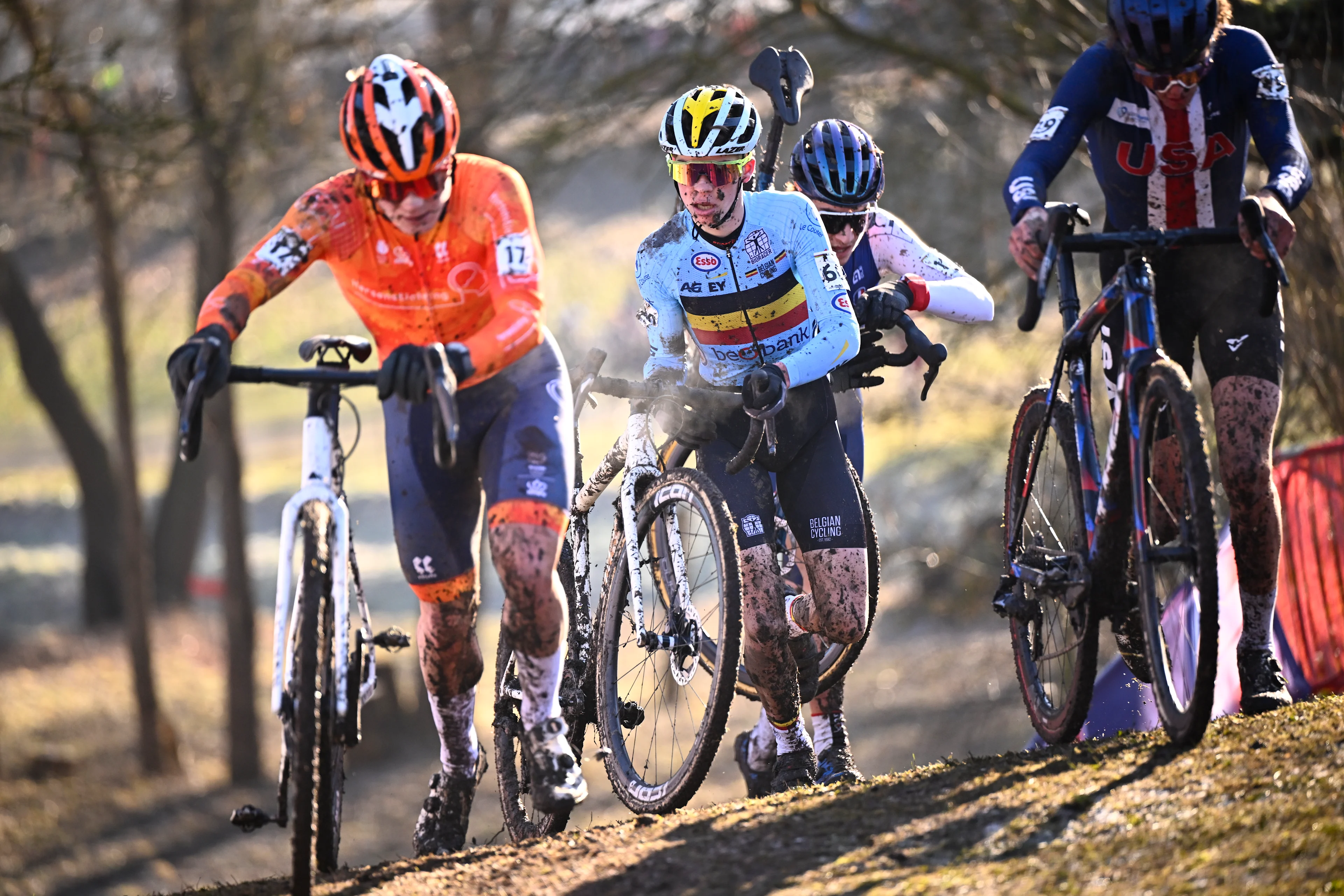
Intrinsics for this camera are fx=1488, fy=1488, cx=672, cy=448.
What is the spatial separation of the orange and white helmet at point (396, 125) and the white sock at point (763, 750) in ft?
8.86

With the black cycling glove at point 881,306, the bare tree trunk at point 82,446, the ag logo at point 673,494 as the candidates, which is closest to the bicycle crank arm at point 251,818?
the ag logo at point 673,494

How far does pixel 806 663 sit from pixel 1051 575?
1167mm

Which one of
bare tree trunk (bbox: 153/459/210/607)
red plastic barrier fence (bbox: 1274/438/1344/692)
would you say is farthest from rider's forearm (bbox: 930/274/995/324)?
bare tree trunk (bbox: 153/459/210/607)

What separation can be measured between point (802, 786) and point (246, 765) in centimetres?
1220

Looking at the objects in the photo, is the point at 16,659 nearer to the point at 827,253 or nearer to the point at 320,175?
the point at 320,175

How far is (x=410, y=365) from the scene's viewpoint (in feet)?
14.2

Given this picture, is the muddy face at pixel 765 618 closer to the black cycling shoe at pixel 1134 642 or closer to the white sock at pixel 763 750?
the white sock at pixel 763 750

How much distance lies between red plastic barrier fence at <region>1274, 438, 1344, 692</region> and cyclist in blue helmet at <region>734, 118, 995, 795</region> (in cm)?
261

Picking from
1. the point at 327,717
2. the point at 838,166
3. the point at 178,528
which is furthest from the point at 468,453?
the point at 178,528

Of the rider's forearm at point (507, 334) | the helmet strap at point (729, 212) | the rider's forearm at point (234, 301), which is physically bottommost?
the rider's forearm at point (507, 334)

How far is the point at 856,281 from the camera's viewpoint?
6598mm

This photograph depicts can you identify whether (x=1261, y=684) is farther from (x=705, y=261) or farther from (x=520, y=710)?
(x=520, y=710)

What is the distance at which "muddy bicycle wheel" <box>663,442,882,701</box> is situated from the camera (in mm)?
5883

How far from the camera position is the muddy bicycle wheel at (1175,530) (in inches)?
167
